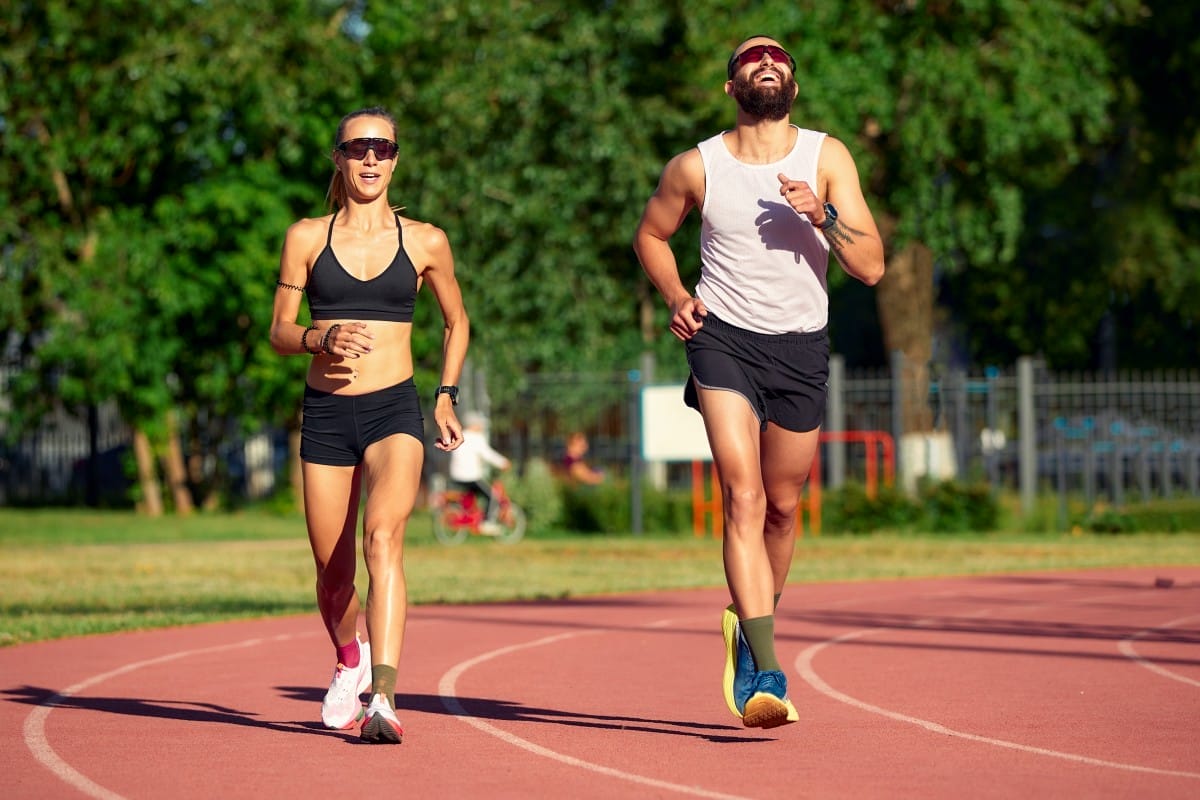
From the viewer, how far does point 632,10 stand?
107 feet

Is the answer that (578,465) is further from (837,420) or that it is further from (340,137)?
(340,137)

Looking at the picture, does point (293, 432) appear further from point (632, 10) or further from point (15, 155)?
point (632, 10)

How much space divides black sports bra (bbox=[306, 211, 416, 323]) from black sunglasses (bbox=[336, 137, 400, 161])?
34cm

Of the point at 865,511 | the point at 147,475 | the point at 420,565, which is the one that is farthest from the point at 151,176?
the point at 420,565

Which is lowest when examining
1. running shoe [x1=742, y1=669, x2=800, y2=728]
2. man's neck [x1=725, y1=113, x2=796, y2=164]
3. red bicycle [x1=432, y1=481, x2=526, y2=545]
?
running shoe [x1=742, y1=669, x2=800, y2=728]

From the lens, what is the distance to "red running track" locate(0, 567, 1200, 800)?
21.6 feet

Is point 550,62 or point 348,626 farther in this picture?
point 550,62

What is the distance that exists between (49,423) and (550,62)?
11910mm

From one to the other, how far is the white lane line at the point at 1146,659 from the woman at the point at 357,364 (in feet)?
13.0

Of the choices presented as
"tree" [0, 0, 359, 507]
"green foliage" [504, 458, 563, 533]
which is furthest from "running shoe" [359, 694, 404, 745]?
"tree" [0, 0, 359, 507]

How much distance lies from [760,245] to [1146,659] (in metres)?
4.37

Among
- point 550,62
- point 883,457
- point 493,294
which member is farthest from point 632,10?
point 883,457

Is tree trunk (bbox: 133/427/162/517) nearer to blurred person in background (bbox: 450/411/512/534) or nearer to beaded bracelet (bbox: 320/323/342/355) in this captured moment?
blurred person in background (bbox: 450/411/512/534)

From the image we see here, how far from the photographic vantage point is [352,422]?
768 centimetres
